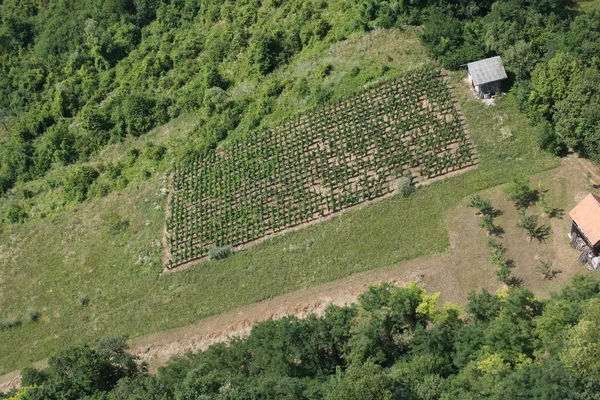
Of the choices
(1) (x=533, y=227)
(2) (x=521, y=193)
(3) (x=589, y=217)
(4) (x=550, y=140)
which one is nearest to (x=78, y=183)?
(2) (x=521, y=193)

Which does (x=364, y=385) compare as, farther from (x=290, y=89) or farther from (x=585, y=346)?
(x=290, y=89)

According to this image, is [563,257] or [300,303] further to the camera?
[300,303]

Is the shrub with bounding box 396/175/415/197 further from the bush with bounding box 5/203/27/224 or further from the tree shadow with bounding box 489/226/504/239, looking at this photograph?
the bush with bounding box 5/203/27/224

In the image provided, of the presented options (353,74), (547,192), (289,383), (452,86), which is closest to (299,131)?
(353,74)

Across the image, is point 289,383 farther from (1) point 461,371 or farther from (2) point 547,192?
(2) point 547,192

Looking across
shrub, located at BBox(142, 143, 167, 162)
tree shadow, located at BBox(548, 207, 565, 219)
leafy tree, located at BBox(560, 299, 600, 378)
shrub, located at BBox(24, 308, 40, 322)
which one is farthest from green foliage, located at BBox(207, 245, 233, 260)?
leafy tree, located at BBox(560, 299, 600, 378)

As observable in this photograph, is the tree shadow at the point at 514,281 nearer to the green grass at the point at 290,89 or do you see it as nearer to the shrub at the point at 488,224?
the shrub at the point at 488,224

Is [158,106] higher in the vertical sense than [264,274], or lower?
higher
